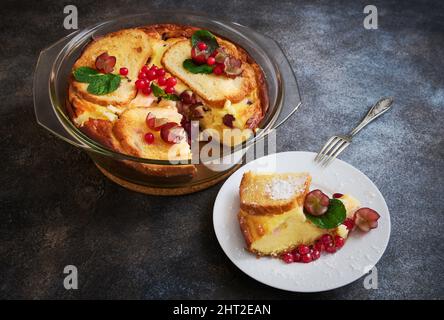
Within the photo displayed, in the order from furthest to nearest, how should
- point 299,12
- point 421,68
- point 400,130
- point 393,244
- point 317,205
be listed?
point 299,12 < point 421,68 < point 400,130 < point 393,244 < point 317,205

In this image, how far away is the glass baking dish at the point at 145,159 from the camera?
199 cm

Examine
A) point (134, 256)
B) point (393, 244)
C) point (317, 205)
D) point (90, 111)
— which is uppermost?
point (90, 111)

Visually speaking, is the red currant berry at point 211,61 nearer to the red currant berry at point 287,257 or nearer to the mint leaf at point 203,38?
the mint leaf at point 203,38

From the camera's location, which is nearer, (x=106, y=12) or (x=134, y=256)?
(x=134, y=256)

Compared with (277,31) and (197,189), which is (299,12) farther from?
(197,189)

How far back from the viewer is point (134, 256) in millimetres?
1967

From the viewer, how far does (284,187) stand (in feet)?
6.34

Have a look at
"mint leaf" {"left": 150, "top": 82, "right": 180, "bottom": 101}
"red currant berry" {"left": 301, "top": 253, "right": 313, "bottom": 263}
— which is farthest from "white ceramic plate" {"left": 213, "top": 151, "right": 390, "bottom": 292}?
"mint leaf" {"left": 150, "top": 82, "right": 180, "bottom": 101}

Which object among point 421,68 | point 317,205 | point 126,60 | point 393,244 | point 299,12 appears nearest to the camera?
point 317,205

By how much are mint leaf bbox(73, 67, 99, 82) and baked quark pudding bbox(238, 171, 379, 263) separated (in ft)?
2.73

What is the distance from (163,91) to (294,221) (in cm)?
84

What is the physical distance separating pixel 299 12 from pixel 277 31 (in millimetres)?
245

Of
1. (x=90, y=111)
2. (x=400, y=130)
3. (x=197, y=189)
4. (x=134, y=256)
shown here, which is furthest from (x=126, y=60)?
(x=400, y=130)

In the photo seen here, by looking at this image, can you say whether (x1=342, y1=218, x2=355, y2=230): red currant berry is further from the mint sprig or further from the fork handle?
the mint sprig
